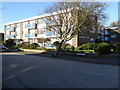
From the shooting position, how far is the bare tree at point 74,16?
1433cm

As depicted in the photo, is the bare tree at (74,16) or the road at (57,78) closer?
the road at (57,78)

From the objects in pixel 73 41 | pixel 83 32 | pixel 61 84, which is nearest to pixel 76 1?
pixel 83 32

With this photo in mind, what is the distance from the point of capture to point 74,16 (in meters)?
14.9

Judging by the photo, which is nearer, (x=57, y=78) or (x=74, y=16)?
(x=57, y=78)

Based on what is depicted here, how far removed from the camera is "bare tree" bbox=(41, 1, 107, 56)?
1433 cm

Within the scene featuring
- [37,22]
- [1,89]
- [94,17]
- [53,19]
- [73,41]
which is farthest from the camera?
[37,22]

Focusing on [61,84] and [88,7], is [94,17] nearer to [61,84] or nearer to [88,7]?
[88,7]

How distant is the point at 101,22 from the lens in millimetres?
15297

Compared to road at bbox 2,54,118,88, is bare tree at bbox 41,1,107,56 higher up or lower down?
higher up

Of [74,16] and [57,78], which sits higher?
[74,16]

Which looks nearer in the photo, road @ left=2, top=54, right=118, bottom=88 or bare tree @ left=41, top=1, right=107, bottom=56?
road @ left=2, top=54, right=118, bottom=88

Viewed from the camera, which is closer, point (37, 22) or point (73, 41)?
point (73, 41)

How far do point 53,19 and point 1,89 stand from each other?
13052 millimetres

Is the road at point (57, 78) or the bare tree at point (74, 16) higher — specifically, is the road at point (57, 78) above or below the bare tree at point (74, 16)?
below
